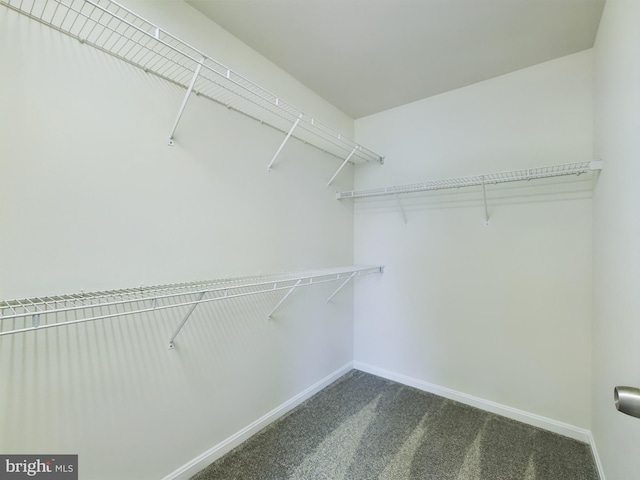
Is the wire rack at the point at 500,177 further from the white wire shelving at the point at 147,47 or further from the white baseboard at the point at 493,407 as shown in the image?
the white baseboard at the point at 493,407

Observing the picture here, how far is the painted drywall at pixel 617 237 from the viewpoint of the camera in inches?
39.3

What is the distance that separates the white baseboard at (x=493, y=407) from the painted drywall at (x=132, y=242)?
1057 mm

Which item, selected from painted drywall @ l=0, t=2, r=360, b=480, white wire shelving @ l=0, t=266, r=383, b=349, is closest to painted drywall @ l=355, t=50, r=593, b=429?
painted drywall @ l=0, t=2, r=360, b=480

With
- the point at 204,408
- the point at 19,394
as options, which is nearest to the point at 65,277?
the point at 19,394

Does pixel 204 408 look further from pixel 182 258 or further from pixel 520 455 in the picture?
pixel 520 455

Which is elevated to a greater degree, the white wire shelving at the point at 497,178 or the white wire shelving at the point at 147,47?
the white wire shelving at the point at 147,47

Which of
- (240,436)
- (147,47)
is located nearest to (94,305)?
(147,47)

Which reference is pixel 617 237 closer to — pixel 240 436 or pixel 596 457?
pixel 596 457

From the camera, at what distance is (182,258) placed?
145cm

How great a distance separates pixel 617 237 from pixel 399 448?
1603 mm

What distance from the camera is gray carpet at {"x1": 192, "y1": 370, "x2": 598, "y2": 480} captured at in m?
1.53

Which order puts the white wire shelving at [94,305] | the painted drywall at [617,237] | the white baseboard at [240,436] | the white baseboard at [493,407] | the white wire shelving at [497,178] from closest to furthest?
the white wire shelving at [94,305], the painted drywall at [617,237], the white baseboard at [240,436], the white wire shelving at [497,178], the white baseboard at [493,407]

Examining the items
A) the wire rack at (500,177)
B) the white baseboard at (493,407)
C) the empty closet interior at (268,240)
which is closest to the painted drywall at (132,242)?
the empty closet interior at (268,240)

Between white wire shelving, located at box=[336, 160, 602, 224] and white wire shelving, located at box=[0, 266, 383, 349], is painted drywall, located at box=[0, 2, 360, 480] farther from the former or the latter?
white wire shelving, located at box=[336, 160, 602, 224]
